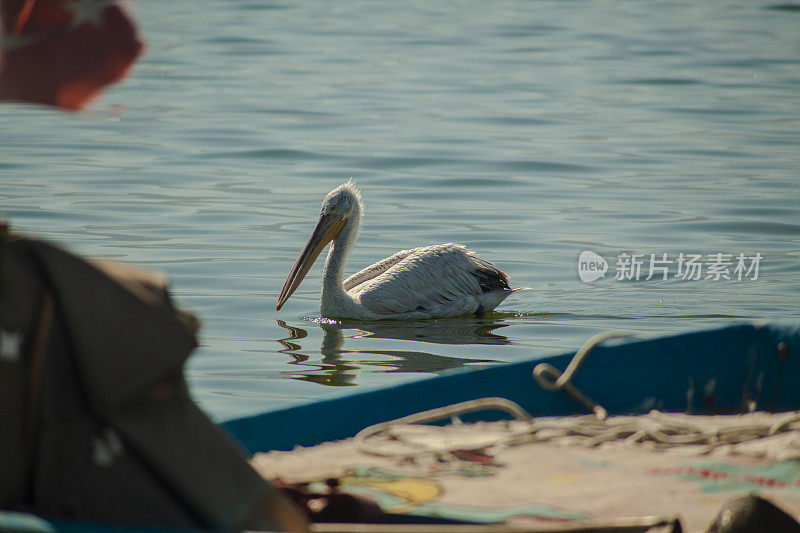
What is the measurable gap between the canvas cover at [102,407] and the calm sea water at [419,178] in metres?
0.34

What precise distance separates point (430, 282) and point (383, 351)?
1.25 metres

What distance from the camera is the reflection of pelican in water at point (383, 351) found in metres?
6.38

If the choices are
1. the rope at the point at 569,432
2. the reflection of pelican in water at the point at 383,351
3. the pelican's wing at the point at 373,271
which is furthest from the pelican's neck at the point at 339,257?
the rope at the point at 569,432

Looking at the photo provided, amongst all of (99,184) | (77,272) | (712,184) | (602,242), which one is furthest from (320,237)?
(77,272)

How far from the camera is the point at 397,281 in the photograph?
317 inches

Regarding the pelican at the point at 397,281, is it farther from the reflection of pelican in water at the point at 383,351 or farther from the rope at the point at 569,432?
the rope at the point at 569,432

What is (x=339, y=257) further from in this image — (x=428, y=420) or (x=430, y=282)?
(x=428, y=420)

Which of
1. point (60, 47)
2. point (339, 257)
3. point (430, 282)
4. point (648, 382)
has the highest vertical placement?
point (60, 47)

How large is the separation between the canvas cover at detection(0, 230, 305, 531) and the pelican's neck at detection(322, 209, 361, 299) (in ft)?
19.4

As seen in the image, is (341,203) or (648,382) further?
(341,203)

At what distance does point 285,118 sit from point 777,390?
1369cm

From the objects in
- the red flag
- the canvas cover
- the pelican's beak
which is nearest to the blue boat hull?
the canvas cover

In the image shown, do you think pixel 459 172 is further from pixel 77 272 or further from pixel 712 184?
Result: pixel 77 272

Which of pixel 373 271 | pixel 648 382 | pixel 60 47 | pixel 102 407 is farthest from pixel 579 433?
pixel 373 271
